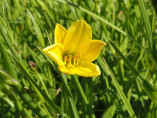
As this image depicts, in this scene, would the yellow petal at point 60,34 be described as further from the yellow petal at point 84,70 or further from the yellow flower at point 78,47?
the yellow petal at point 84,70

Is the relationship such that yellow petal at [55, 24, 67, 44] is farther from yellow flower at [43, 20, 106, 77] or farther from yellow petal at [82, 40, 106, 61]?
yellow petal at [82, 40, 106, 61]

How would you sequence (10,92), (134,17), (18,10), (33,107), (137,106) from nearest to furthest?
(33,107)
(10,92)
(137,106)
(134,17)
(18,10)

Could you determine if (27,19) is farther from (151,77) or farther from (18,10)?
(151,77)

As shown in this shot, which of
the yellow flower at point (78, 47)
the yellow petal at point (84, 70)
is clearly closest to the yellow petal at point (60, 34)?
the yellow flower at point (78, 47)

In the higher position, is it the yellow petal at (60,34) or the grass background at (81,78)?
the yellow petal at (60,34)

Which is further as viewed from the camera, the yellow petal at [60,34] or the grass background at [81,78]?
the yellow petal at [60,34]

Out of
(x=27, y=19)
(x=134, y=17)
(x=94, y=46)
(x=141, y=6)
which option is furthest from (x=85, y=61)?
(x=27, y=19)

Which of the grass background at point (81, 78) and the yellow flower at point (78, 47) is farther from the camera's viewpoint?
the yellow flower at point (78, 47)

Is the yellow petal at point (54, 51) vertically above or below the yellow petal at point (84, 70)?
above

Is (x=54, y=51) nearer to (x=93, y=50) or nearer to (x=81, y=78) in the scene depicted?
(x=93, y=50)
